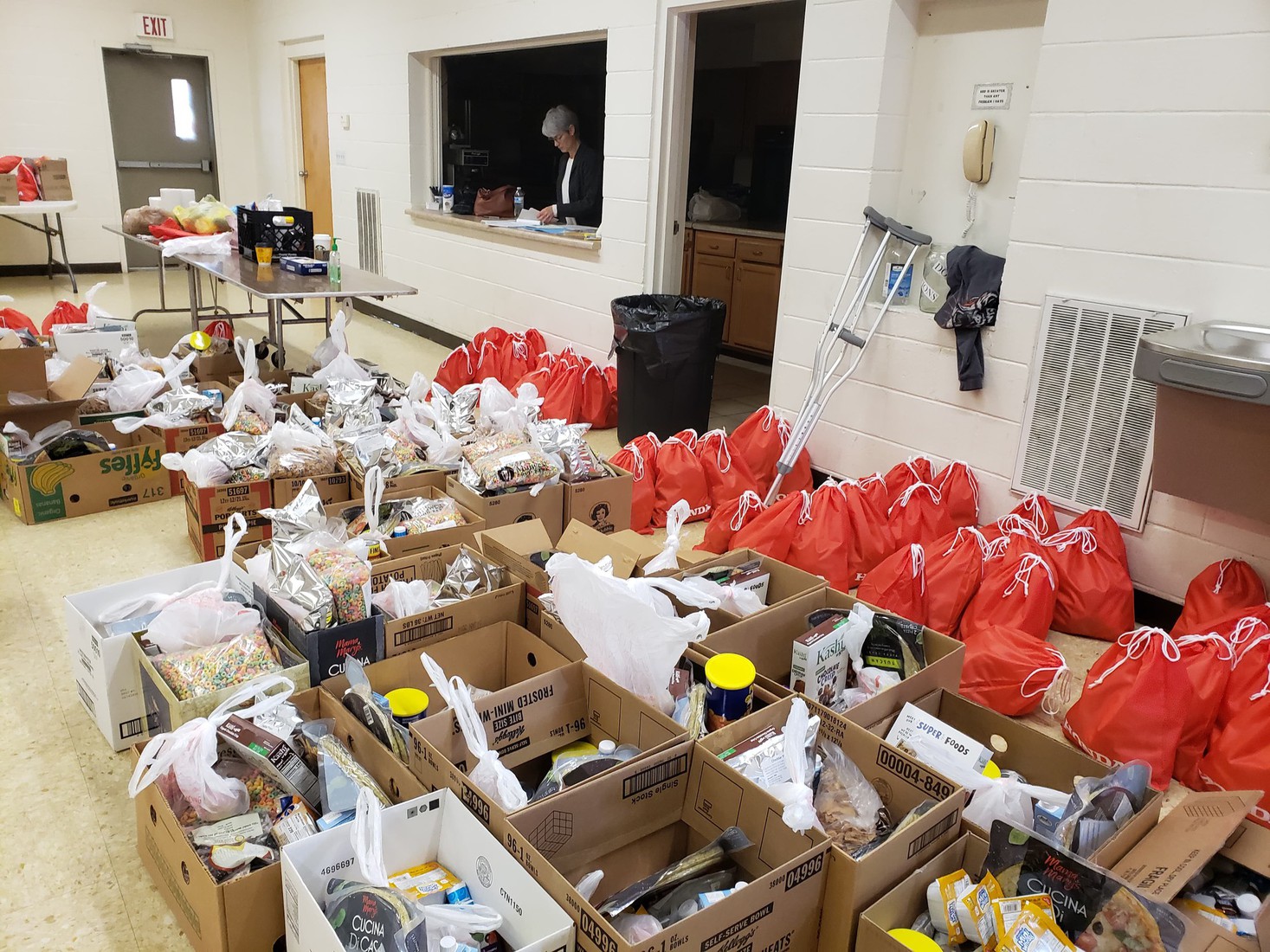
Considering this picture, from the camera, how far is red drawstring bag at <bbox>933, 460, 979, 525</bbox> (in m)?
3.36

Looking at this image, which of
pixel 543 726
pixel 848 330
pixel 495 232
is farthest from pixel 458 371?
pixel 543 726

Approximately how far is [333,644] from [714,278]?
5133mm

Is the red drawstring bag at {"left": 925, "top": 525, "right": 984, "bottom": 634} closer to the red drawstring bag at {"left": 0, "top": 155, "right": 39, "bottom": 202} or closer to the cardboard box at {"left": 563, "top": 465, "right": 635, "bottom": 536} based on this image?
the cardboard box at {"left": 563, "top": 465, "right": 635, "bottom": 536}

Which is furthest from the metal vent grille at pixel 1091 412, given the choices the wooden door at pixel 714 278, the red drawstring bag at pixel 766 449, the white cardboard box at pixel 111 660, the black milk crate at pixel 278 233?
the black milk crate at pixel 278 233

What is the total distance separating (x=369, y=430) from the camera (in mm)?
3342

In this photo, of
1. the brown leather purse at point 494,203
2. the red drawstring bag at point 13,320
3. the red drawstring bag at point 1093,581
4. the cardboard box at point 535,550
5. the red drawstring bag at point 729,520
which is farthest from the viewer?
the brown leather purse at point 494,203

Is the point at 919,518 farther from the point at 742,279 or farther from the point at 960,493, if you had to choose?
the point at 742,279

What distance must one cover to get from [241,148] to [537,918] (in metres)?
10.1

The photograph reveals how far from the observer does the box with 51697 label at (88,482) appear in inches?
130

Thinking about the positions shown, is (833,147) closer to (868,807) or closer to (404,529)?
(404,529)

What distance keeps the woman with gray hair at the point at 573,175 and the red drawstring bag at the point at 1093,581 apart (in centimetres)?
387

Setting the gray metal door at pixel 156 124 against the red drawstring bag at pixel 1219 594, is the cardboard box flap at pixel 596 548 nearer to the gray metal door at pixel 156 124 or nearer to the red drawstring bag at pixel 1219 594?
the red drawstring bag at pixel 1219 594

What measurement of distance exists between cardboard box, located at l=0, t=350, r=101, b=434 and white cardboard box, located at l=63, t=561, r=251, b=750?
1583 mm

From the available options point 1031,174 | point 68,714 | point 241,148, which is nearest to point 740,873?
point 68,714
